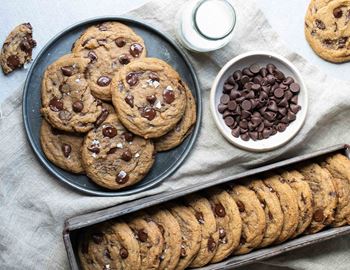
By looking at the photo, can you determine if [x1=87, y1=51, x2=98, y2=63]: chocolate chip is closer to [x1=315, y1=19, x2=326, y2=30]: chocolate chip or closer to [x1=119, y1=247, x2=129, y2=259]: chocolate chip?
[x1=119, y1=247, x2=129, y2=259]: chocolate chip

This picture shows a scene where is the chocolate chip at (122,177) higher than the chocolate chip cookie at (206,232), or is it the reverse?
the chocolate chip at (122,177)

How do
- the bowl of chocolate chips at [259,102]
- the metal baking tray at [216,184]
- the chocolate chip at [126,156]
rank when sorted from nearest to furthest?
the metal baking tray at [216,184] → the chocolate chip at [126,156] → the bowl of chocolate chips at [259,102]

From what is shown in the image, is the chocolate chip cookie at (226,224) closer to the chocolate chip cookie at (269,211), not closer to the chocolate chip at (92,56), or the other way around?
the chocolate chip cookie at (269,211)

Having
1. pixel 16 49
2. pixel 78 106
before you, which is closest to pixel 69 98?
pixel 78 106

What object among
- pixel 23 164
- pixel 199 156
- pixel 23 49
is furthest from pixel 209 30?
pixel 23 164

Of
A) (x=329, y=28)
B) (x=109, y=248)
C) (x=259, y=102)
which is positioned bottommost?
(x=109, y=248)

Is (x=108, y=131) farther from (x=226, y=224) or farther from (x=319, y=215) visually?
(x=319, y=215)

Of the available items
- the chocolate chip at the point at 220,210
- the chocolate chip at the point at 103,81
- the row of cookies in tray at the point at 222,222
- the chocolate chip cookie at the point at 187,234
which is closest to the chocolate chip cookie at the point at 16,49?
the chocolate chip at the point at 103,81
